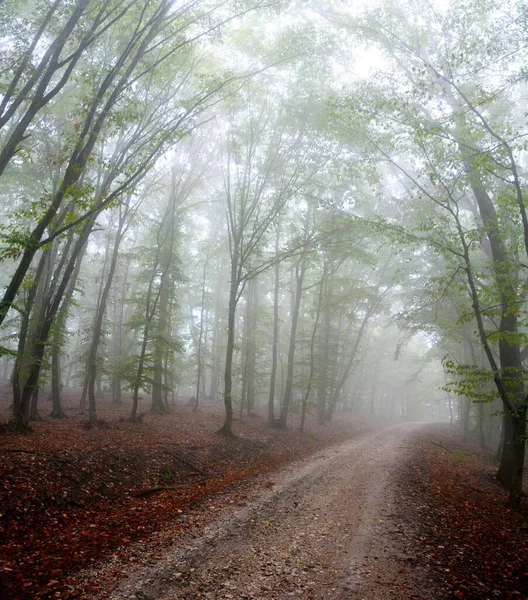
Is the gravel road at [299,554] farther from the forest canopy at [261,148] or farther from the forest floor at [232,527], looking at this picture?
the forest canopy at [261,148]

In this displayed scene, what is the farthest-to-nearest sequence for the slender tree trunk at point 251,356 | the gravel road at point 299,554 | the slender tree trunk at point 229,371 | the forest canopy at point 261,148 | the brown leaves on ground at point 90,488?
the slender tree trunk at point 251,356
the slender tree trunk at point 229,371
the forest canopy at point 261,148
the brown leaves on ground at point 90,488
the gravel road at point 299,554

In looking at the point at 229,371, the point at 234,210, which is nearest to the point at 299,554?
the point at 229,371

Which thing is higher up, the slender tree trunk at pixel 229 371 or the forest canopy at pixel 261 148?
the forest canopy at pixel 261 148

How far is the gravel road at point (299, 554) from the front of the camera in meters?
4.55

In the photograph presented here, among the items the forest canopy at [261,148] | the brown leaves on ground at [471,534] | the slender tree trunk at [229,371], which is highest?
the forest canopy at [261,148]

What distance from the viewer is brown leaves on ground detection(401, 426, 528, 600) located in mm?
4906

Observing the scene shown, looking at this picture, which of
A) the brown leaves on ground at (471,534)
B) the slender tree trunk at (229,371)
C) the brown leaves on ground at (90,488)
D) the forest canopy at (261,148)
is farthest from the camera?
the slender tree trunk at (229,371)

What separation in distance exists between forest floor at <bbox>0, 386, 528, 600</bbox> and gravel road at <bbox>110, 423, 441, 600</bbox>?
2 cm

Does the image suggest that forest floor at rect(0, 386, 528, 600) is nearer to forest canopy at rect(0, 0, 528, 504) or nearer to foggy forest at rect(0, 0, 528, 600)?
foggy forest at rect(0, 0, 528, 600)

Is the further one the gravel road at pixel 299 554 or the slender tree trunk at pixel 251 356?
the slender tree trunk at pixel 251 356

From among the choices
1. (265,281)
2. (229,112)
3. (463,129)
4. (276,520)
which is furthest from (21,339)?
(265,281)

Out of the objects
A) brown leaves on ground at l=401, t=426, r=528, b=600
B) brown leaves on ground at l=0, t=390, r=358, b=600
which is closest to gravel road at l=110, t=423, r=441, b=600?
brown leaves on ground at l=401, t=426, r=528, b=600

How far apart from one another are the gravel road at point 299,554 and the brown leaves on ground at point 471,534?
1.20ft

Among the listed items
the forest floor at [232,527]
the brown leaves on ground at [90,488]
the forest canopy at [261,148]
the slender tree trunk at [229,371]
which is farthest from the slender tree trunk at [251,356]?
the forest floor at [232,527]
